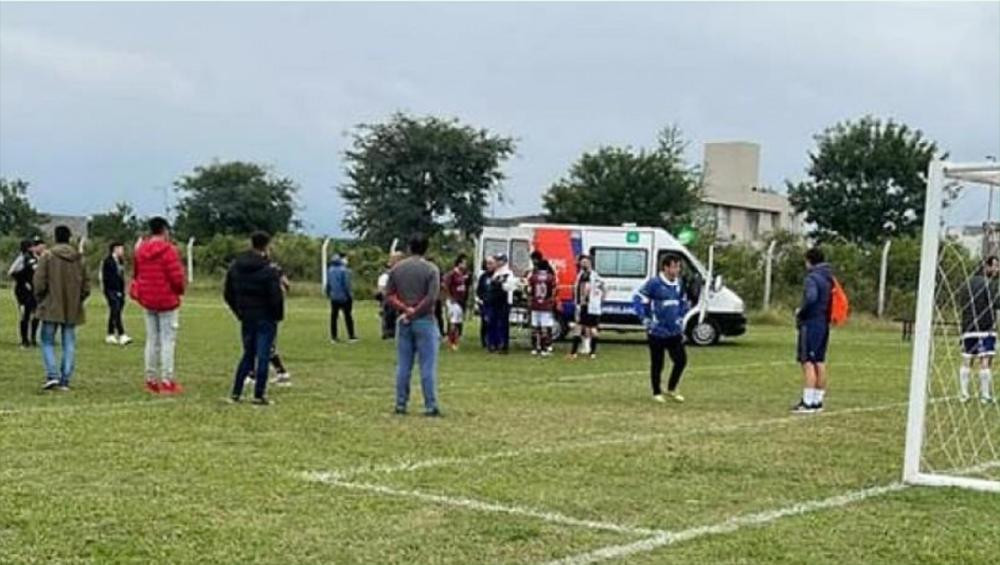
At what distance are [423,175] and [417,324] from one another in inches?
1905

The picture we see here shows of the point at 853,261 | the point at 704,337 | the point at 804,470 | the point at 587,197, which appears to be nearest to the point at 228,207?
the point at 587,197

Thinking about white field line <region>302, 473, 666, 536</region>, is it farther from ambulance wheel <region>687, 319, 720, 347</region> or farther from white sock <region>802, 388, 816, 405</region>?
ambulance wheel <region>687, 319, 720, 347</region>

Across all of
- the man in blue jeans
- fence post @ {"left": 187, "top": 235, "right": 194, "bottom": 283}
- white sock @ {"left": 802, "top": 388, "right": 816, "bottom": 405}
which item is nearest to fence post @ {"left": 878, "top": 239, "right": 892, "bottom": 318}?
white sock @ {"left": 802, "top": 388, "right": 816, "bottom": 405}

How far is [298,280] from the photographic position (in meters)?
50.3

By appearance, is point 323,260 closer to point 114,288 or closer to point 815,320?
point 114,288

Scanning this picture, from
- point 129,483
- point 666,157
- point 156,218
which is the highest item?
point 666,157

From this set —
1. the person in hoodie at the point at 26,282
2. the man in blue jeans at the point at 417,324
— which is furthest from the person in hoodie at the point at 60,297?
the person in hoodie at the point at 26,282

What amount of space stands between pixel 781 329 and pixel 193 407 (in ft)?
80.2

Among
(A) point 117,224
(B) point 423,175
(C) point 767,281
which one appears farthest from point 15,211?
(C) point 767,281

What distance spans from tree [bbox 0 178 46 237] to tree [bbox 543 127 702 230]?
113 ft

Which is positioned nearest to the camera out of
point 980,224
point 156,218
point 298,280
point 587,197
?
point 980,224

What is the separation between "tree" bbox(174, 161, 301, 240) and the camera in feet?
258

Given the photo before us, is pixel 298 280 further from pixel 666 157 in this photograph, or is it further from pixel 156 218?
pixel 156 218

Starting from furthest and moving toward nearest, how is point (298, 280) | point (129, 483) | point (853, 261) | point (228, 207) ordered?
1. point (228, 207)
2. point (298, 280)
3. point (853, 261)
4. point (129, 483)
